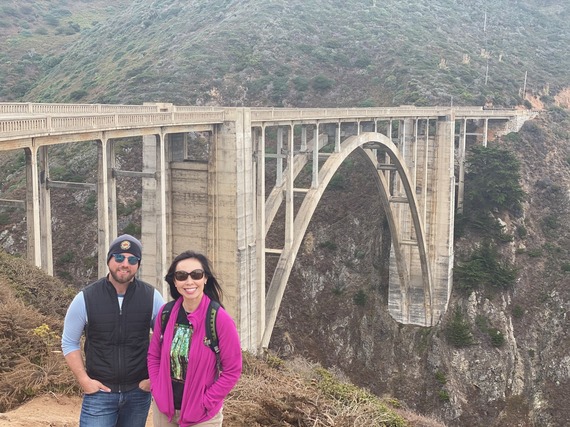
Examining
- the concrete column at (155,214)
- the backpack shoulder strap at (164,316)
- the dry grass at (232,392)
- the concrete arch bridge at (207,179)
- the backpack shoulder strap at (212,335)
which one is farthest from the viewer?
the concrete column at (155,214)

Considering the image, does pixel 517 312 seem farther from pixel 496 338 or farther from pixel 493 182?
pixel 493 182

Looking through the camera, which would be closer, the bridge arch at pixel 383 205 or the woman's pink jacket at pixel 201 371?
the woman's pink jacket at pixel 201 371

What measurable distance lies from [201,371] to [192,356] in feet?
0.41

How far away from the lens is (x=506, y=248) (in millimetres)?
40781

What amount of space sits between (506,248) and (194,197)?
28.2 metres

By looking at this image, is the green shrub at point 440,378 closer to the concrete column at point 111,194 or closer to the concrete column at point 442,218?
the concrete column at point 442,218

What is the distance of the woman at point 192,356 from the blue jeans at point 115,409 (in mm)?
406

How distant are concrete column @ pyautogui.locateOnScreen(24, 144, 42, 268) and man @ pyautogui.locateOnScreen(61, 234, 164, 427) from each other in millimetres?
6033

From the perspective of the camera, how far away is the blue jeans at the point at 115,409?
4.81 metres

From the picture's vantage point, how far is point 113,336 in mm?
4777

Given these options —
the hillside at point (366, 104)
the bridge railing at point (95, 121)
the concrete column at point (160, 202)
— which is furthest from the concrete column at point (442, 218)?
the concrete column at point (160, 202)

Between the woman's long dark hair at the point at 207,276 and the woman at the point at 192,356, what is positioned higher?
the woman's long dark hair at the point at 207,276

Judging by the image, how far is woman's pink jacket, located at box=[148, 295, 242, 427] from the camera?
14.6 ft

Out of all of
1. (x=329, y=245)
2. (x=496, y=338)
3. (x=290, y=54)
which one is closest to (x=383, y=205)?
(x=329, y=245)
